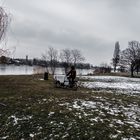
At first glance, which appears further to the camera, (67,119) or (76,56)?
(76,56)

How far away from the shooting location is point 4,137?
23.6 ft

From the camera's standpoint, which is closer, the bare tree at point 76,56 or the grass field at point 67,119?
the grass field at point 67,119

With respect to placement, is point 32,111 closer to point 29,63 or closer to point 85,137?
point 85,137

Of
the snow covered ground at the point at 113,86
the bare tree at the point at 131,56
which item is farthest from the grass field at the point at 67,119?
the bare tree at the point at 131,56

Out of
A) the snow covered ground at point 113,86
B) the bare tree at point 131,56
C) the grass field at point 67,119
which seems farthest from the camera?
the bare tree at point 131,56

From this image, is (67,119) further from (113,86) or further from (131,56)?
(131,56)

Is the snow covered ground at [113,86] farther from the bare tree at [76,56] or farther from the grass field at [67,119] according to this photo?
the bare tree at [76,56]

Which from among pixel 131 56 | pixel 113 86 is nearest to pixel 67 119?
pixel 113 86

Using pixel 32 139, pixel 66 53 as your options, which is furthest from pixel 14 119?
pixel 66 53

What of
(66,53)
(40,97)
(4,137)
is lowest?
(4,137)

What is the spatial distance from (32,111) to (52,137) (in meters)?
2.59

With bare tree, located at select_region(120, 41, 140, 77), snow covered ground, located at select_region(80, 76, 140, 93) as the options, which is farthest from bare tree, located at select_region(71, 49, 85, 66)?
snow covered ground, located at select_region(80, 76, 140, 93)

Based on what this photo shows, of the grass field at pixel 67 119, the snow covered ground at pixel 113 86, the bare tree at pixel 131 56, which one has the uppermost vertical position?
the bare tree at pixel 131 56

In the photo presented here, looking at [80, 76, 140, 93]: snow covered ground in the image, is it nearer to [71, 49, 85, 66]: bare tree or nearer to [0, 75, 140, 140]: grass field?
[0, 75, 140, 140]: grass field
